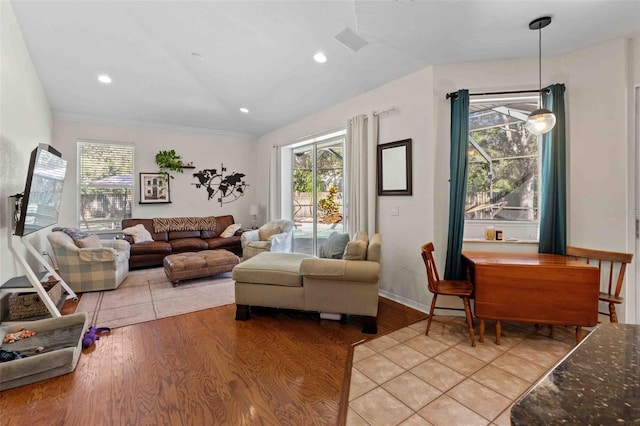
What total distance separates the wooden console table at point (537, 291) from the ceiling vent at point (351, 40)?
246 cm

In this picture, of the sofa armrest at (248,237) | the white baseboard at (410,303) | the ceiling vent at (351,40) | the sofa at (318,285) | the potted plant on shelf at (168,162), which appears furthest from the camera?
the potted plant on shelf at (168,162)

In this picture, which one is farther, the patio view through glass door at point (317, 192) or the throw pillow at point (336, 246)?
the patio view through glass door at point (317, 192)

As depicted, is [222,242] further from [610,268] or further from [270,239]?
[610,268]

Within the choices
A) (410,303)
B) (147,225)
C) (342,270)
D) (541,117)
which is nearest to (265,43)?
(342,270)

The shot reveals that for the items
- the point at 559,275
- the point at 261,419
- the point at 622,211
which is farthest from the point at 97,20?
the point at 622,211

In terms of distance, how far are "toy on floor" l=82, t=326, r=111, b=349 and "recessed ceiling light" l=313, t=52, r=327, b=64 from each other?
361cm

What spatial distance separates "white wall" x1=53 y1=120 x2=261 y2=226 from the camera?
532cm

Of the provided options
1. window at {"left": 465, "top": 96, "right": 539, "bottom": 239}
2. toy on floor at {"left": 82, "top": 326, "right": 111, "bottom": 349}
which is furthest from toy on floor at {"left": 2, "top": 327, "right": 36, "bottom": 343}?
window at {"left": 465, "top": 96, "right": 539, "bottom": 239}

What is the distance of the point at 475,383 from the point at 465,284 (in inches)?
38.8

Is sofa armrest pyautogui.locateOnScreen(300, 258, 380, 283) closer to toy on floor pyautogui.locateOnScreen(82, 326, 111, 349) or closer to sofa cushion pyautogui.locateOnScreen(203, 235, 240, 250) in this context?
toy on floor pyautogui.locateOnScreen(82, 326, 111, 349)

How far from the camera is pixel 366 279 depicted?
106 inches

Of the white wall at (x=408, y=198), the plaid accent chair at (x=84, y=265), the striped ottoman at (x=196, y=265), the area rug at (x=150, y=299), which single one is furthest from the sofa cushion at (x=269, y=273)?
the plaid accent chair at (x=84, y=265)

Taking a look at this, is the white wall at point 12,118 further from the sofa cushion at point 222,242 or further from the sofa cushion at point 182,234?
the sofa cushion at point 222,242

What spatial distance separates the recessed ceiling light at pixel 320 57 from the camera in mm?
3400
